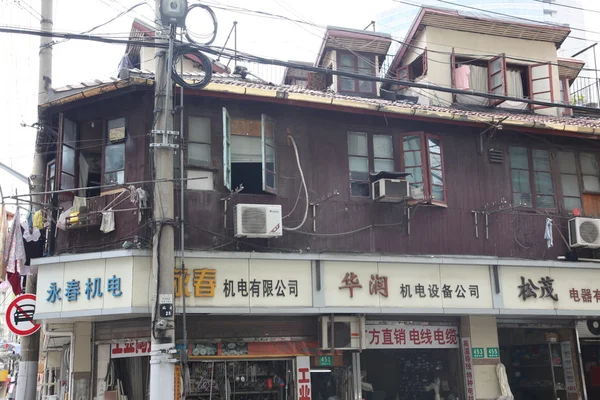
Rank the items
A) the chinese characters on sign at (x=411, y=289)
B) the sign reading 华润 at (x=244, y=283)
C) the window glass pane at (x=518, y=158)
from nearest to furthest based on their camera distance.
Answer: the sign reading 华润 at (x=244, y=283), the chinese characters on sign at (x=411, y=289), the window glass pane at (x=518, y=158)

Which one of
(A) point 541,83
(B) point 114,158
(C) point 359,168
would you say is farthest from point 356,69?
(B) point 114,158

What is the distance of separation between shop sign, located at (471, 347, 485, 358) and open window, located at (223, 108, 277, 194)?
218 inches

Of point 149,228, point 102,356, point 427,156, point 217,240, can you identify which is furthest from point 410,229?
point 102,356

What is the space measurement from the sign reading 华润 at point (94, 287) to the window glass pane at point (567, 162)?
9.62 meters

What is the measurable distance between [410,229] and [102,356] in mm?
6600

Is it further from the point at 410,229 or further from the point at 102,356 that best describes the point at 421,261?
the point at 102,356

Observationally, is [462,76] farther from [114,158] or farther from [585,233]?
[114,158]

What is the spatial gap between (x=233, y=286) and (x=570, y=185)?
27.4 feet

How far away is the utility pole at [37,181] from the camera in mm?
12398

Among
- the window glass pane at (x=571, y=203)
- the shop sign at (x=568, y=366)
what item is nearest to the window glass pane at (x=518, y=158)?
the window glass pane at (x=571, y=203)

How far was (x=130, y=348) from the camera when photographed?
40.9ft

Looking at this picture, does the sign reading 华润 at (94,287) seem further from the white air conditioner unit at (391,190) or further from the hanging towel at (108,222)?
the white air conditioner unit at (391,190)

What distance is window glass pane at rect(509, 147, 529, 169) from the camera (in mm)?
14836

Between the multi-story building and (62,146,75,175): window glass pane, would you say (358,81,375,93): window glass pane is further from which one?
(62,146,75,175): window glass pane
